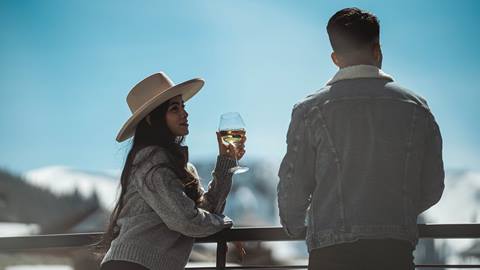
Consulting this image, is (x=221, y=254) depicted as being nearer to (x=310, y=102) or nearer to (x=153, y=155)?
(x=153, y=155)

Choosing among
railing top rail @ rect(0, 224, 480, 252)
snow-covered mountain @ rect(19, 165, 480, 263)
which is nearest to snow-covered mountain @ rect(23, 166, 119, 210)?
snow-covered mountain @ rect(19, 165, 480, 263)

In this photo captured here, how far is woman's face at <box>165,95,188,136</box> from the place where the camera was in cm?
289

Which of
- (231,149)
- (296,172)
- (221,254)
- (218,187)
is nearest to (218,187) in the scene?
(218,187)

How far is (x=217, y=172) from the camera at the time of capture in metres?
2.91

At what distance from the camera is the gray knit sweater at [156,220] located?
2.71 metres

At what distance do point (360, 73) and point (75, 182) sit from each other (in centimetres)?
8994

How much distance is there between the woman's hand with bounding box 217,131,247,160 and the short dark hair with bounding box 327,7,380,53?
2.54 feet

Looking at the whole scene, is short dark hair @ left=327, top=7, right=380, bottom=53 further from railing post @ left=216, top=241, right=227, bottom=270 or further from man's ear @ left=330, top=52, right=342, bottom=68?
railing post @ left=216, top=241, right=227, bottom=270

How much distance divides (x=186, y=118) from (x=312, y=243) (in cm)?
90

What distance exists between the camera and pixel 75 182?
89.8m

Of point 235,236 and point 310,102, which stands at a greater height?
point 310,102

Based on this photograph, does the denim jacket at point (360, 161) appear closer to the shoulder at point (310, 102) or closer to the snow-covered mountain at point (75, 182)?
the shoulder at point (310, 102)

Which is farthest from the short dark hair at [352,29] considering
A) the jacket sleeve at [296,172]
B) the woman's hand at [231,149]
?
the woman's hand at [231,149]

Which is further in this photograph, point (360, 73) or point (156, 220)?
point (156, 220)
